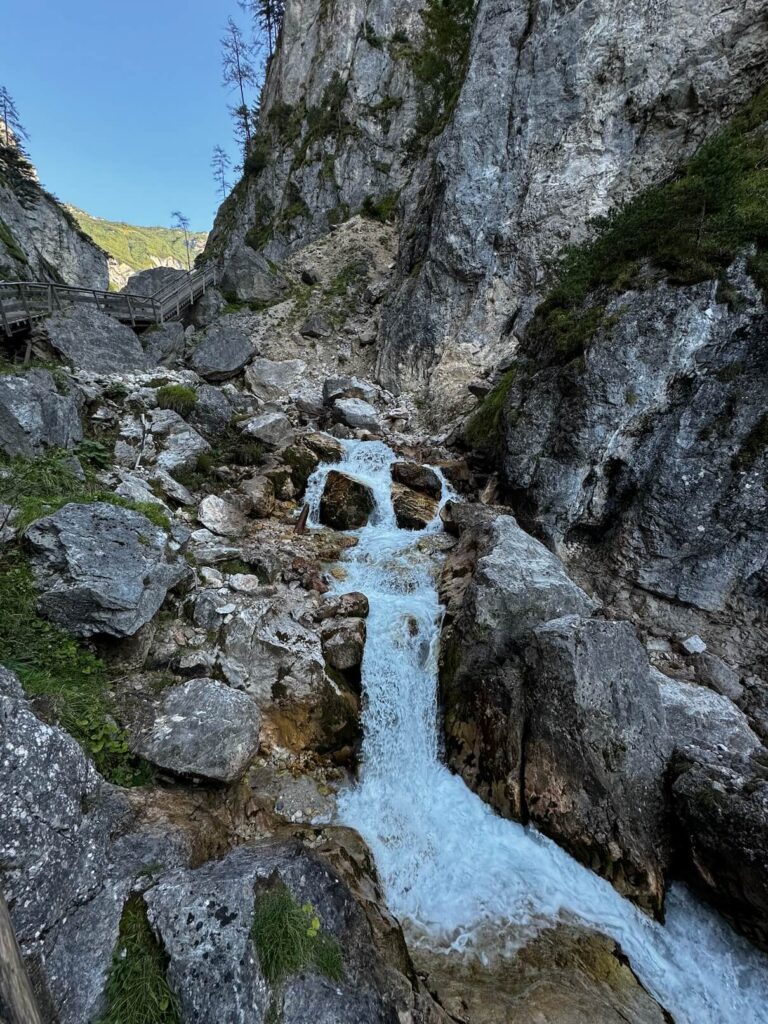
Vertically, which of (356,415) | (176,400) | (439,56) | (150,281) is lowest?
(176,400)

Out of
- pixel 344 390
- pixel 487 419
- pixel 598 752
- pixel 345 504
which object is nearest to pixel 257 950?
pixel 598 752

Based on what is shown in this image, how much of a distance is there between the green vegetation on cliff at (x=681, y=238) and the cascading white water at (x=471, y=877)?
8.50 metres

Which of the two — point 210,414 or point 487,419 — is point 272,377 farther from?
point 487,419

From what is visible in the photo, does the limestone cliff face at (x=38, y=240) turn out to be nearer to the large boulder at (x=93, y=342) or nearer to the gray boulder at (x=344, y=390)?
the large boulder at (x=93, y=342)

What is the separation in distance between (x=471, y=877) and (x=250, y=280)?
25.8 meters

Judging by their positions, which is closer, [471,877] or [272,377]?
[471,877]

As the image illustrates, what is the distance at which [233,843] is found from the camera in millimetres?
4867

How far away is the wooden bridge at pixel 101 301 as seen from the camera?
13406 mm

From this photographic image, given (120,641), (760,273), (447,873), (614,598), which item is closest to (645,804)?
(447,873)

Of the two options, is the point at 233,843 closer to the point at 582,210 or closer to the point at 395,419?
the point at 395,419

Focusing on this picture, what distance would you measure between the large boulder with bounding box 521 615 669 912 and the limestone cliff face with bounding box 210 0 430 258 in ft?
97.6

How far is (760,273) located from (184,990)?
43.4 ft

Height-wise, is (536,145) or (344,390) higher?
(536,145)

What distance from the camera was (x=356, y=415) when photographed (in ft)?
53.1
